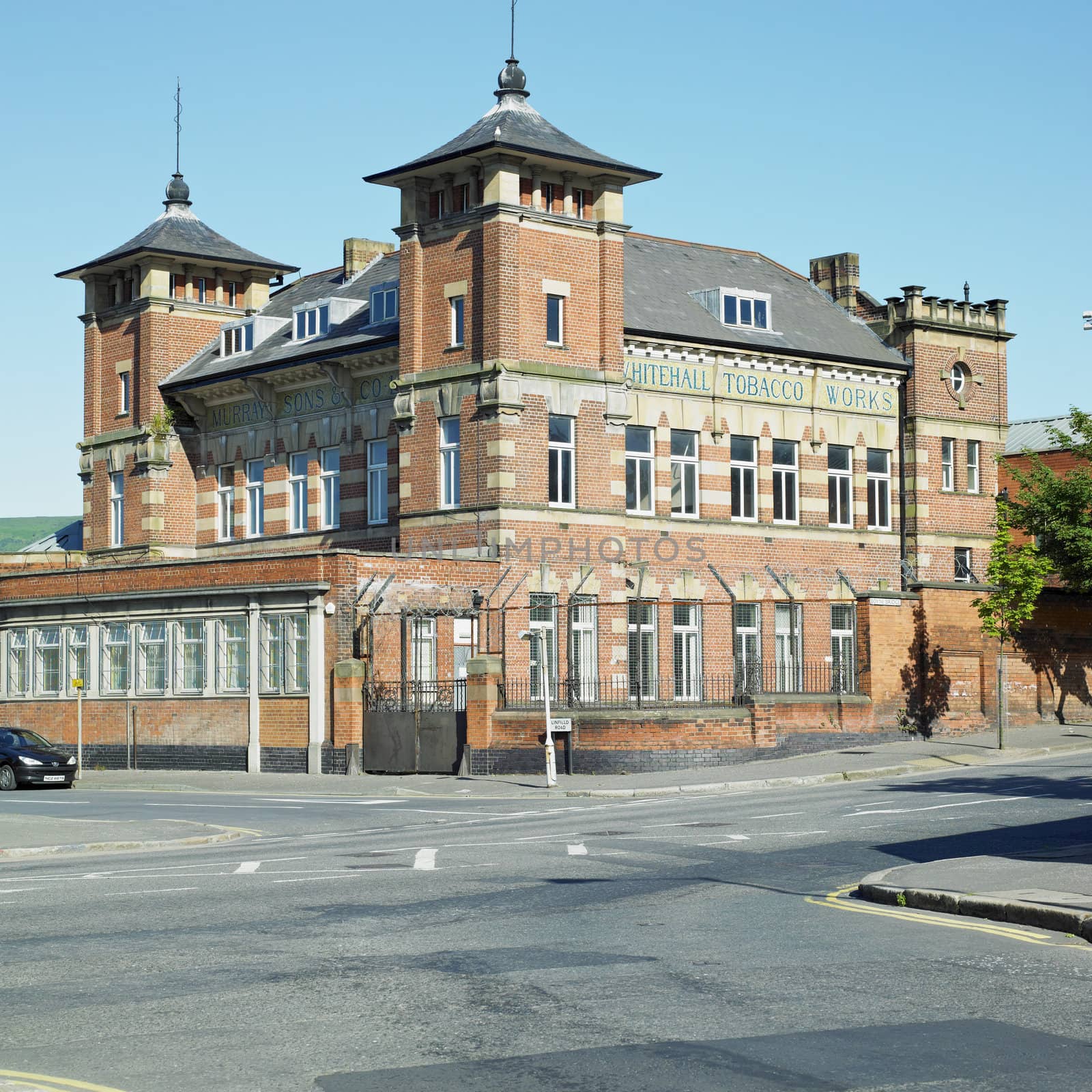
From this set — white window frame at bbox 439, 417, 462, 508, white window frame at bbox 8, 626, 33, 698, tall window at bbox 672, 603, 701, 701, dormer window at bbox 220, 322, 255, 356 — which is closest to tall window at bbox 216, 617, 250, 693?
white window frame at bbox 439, 417, 462, 508

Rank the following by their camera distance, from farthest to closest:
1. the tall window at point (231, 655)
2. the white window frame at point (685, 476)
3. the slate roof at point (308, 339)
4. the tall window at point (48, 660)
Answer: the tall window at point (48, 660), the slate roof at point (308, 339), the white window frame at point (685, 476), the tall window at point (231, 655)

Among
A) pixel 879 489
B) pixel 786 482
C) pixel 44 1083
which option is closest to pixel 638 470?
pixel 786 482

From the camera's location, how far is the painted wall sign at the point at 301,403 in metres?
45.9

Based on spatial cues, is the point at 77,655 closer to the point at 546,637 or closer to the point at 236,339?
the point at 236,339

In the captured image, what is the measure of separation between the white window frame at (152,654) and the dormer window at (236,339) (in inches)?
425

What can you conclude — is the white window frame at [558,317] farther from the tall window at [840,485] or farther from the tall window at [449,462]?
the tall window at [840,485]

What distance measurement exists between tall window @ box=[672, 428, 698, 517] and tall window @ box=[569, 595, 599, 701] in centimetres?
463

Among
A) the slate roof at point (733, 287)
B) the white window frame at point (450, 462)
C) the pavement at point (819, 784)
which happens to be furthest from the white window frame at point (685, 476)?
the pavement at point (819, 784)

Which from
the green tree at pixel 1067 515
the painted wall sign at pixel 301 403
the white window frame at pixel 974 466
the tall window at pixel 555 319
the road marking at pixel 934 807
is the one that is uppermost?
the tall window at pixel 555 319

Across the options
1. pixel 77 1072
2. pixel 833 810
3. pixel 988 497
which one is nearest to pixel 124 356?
pixel 988 497

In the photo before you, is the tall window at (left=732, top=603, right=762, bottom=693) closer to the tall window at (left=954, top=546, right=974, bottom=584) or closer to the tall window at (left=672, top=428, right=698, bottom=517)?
the tall window at (left=672, top=428, right=698, bottom=517)

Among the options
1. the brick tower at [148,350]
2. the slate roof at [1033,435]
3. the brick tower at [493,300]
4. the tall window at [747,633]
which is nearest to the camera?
the brick tower at [493,300]

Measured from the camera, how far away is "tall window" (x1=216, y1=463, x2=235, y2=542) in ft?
169

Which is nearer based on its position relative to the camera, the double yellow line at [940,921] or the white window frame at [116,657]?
the double yellow line at [940,921]
